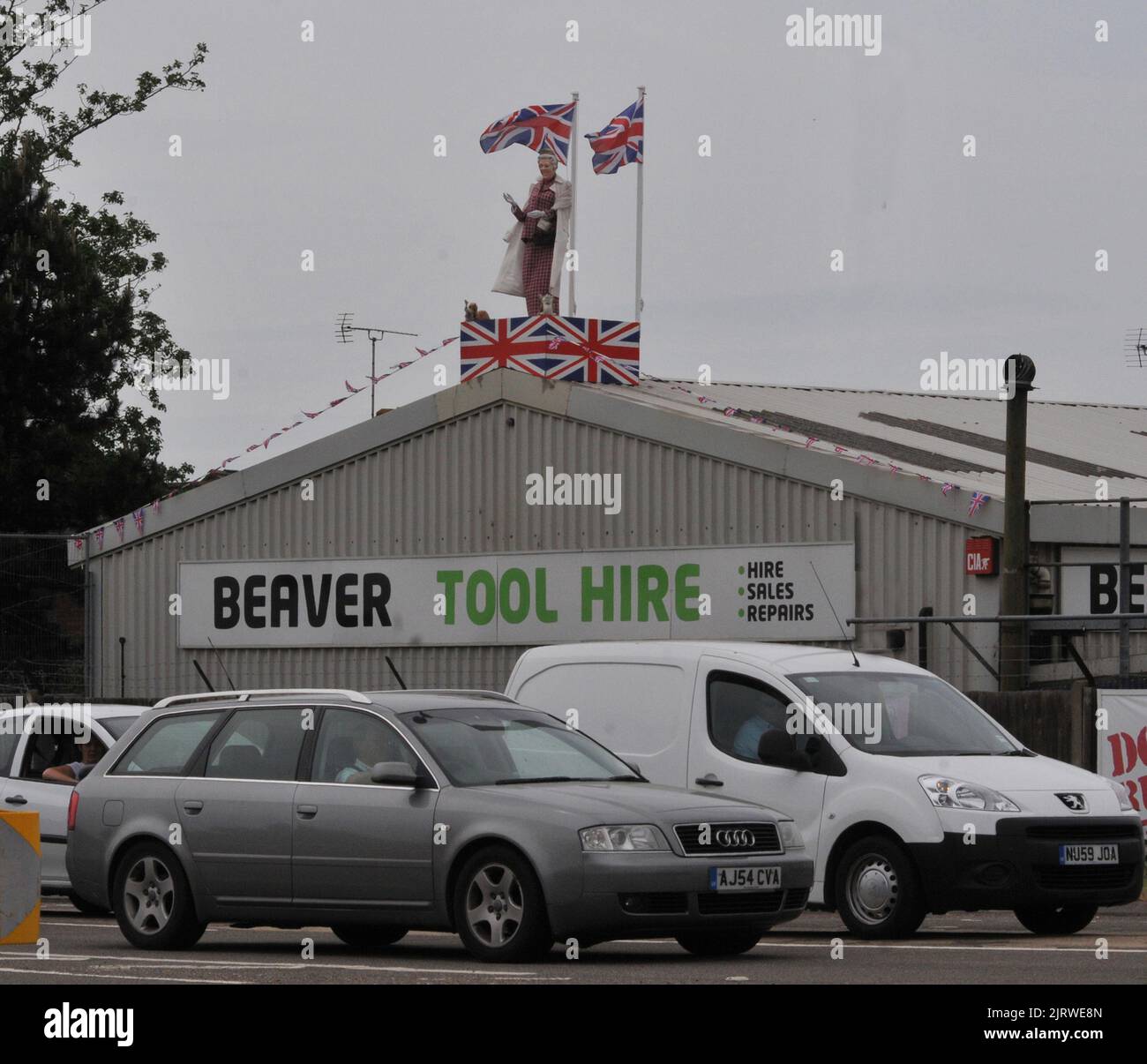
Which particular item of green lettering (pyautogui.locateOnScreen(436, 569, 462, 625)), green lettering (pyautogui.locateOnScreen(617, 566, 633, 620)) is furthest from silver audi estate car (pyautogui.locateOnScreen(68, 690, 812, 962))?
green lettering (pyautogui.locateOnScreen(436, 569, 462, 625))

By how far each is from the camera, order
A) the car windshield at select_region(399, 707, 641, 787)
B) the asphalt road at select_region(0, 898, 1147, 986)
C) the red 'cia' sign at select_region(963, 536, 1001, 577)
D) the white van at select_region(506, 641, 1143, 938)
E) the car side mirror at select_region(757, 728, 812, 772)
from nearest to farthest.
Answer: the asphalt road at select_region(0, 898, 1147, 986) → the car windshield at select_region(399, 707, 641, 787) → the white van at select_region(506, 641, 1143, 938) → the car side mirror at select_region(757, 728, 812, 772) → the red 'cia' sign at select_region(963, 536, 1001, 577)

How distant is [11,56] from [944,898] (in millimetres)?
38994

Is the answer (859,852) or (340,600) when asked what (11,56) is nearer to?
(340,600)

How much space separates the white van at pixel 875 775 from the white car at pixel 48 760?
406 centimetres

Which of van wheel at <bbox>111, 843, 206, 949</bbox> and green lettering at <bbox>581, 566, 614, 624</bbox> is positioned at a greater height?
green lettering at <bbox>581, 566, 614, 624</bbox>

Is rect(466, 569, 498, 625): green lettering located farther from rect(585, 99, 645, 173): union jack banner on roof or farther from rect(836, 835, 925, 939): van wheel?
rect(836, 835, 925, 939): van wheel

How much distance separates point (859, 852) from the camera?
14.2 meters

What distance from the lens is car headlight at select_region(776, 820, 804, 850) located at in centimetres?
1255

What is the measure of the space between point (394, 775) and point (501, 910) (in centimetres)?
101

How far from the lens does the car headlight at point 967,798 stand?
13820 mm

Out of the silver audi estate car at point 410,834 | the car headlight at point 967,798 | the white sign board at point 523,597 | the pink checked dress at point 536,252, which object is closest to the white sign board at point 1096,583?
the white sign board at point 523,597

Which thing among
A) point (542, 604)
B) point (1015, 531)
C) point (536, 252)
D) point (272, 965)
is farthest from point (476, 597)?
point (272, 965)

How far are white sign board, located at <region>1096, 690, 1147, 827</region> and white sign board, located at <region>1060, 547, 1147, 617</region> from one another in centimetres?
425

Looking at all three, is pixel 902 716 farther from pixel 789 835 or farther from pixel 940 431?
pixel 940 431
